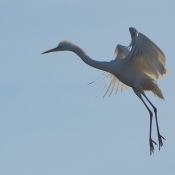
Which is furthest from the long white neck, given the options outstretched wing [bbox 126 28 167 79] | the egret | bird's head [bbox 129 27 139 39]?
bird's head [bbox 129 27 139 39]

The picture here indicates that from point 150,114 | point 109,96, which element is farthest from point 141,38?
point 109,96

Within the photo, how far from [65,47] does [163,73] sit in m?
2.94

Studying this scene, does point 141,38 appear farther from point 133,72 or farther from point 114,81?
point 114,81

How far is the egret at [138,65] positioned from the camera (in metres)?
26.9

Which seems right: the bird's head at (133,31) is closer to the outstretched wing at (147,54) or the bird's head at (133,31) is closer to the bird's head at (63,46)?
the outstretched wing at (147,54)

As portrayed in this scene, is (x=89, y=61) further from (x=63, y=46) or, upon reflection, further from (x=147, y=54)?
(x=147, y=54)

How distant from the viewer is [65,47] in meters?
28.4

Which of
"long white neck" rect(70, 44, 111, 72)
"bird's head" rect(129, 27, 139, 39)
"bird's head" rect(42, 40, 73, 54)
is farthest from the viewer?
"bird's head" rect(42, 40, 73, 54)

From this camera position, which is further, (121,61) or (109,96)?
(109,96)

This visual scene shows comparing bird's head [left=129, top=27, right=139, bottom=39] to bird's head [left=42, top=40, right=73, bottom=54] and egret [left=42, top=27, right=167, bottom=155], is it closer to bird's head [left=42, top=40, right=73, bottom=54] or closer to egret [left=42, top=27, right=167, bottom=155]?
egret [left=42, top=27, right=167, bottom=155]

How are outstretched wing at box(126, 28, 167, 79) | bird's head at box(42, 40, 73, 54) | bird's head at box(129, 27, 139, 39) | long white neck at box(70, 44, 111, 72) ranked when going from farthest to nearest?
bird's head at box(42, 40, 73, 54), long white neck at box(70, 44, 111, 72), bird's head at box(129, 27, 139, 39), outstretched wing at box(126, 28, 167, 79)

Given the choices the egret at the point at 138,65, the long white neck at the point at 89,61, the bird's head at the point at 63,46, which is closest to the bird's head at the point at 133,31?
the egret at the point at 138,65

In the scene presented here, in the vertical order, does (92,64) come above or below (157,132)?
above

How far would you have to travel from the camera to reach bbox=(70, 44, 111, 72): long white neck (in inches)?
1094
